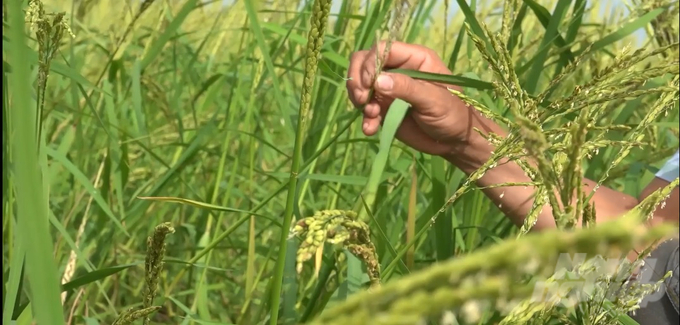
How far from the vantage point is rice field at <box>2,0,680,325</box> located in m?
0.30

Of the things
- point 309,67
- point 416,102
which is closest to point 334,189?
point 416,102

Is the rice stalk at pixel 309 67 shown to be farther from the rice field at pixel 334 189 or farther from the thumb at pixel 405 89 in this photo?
the thumb at pixel 405 89

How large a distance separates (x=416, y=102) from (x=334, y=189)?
0.56ft

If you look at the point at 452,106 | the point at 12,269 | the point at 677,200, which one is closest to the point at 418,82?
the point at 452,106

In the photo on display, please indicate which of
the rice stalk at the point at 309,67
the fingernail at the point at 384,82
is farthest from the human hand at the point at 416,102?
the rice stalk at the point at 309,67

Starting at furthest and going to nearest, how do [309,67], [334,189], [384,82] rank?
1. [334,189]
2. [384,82]
3. [309,67]

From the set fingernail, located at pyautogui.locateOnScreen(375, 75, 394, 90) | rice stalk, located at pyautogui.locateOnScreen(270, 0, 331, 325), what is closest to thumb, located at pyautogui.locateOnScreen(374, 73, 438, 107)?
fingernail, located at pyautogui.locateOnScreen(375, 75, 394, 90)

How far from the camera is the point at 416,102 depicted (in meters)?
0.91

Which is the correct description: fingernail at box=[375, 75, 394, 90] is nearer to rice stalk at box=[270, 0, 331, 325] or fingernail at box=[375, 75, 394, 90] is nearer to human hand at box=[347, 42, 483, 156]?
human hand at box=[347, 42, 483, 156]

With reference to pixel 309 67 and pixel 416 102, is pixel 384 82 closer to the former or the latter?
pixel 416 102

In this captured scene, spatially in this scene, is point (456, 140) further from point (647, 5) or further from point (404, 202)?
point (647, 5)

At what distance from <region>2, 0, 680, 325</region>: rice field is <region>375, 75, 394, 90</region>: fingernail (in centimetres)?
3

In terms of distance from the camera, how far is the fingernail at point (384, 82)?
2.64ft

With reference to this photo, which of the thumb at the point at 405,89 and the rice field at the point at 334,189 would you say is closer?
the rice field at the point at 334,189
